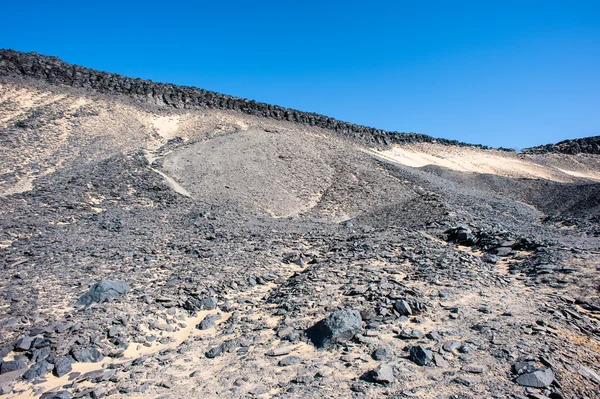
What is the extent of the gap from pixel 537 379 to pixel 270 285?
15.8 ft

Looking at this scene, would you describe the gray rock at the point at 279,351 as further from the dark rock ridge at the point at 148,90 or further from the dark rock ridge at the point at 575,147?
the dark rock ridge at the point at 575,147

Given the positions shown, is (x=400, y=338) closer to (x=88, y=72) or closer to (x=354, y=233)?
(x=354, y=233)

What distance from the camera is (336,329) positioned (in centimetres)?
528

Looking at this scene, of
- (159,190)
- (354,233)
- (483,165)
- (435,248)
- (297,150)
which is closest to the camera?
(435,248)

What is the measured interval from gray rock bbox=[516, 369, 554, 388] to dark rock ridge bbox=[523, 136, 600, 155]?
2013 inches

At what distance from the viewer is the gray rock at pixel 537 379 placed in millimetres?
4094

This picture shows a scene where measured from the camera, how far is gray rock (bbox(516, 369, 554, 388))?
409cm

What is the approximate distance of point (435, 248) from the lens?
9227 mm

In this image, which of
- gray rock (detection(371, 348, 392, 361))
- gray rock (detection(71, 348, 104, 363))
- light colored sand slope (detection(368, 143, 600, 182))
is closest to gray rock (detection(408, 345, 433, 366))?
Result: gray rock (detection(371, 348, 392, 361))

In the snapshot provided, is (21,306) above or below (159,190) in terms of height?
below

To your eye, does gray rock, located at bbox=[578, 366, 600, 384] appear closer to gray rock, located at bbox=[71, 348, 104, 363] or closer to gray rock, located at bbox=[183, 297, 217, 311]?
gray rock, located at bbox=[183, 297, 217, 311]

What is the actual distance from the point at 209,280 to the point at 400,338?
4051 mm

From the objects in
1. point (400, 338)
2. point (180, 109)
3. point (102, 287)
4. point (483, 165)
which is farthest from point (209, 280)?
point (483, 165)

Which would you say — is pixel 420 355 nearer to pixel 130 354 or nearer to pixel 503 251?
pixel 130 354
